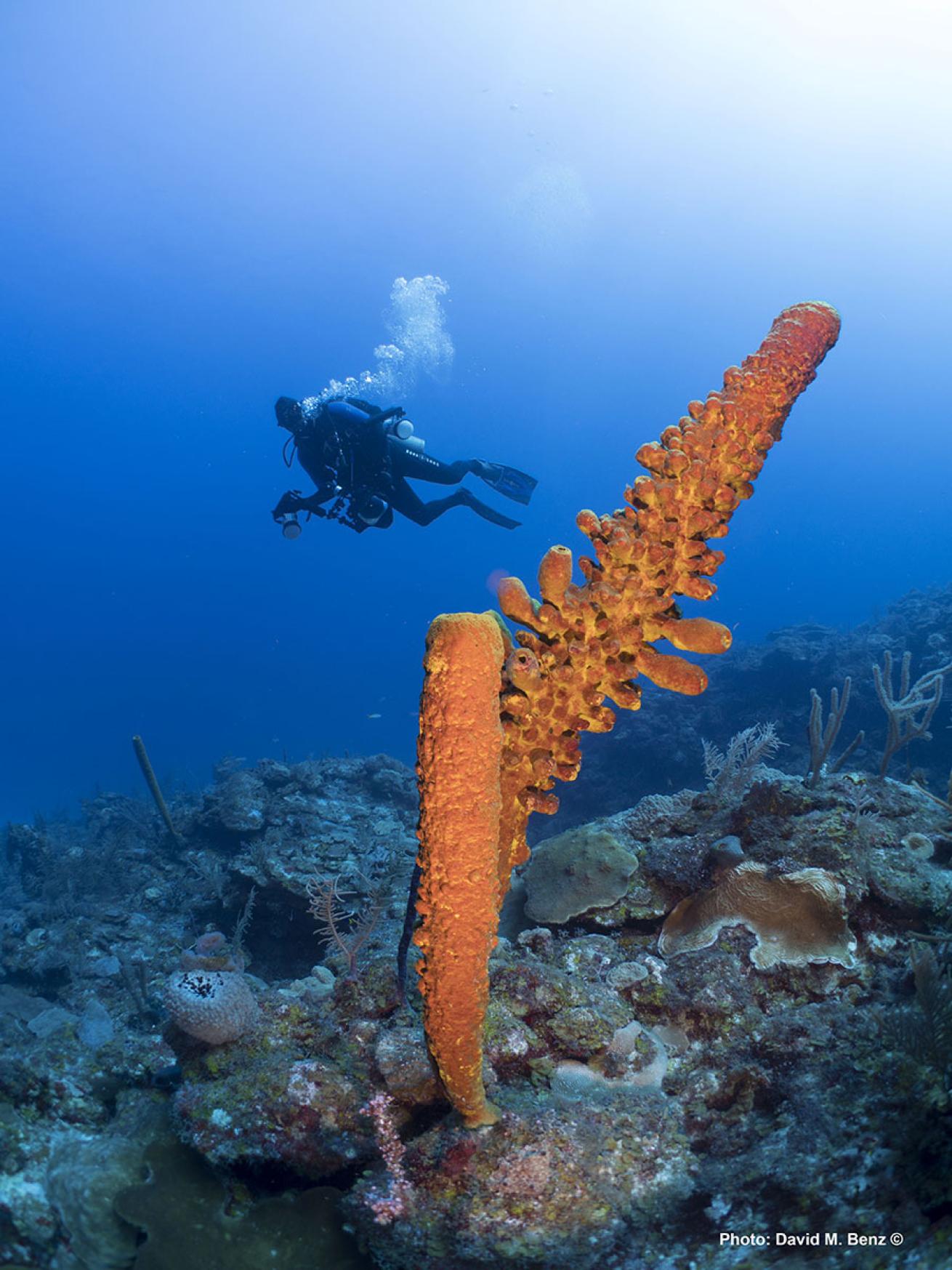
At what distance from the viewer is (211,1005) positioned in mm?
2947

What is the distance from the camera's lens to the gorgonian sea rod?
185 centimetres

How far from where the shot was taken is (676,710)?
623 inches

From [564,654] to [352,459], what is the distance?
1117 cm

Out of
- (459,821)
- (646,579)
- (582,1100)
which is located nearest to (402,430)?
(646,579)

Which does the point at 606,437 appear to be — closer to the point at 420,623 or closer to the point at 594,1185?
the point at 420,623

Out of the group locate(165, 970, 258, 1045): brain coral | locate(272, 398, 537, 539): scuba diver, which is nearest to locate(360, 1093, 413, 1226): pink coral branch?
locate(165, 970, 258, 1045): brain coral

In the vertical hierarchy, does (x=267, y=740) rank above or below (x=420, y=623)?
below

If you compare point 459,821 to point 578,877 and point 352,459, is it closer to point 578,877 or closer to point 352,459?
point 578,877

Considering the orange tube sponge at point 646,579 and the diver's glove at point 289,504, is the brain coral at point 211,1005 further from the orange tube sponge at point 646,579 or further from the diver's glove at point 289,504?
the diver's glove at point 289,504

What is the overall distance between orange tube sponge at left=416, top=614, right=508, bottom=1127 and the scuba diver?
1024 cm

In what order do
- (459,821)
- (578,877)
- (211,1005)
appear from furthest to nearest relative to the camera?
(578,877), (211,1005), (459,821)

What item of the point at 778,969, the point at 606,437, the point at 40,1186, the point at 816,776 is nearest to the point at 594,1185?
the point at 778,969

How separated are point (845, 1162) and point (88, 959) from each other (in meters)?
9.40

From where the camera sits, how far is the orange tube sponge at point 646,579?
6.17 feet
